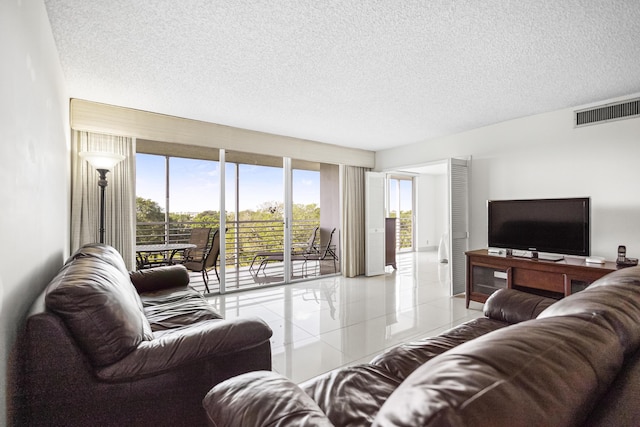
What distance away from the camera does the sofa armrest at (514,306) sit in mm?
1877

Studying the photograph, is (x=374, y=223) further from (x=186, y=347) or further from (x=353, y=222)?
(x=186, y=347)

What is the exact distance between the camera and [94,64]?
8.31 feet

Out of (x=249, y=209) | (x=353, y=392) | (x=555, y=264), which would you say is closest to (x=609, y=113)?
(x=555, y=264)

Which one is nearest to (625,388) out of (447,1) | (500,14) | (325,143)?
(447,1)

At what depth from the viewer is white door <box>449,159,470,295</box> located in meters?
4.30

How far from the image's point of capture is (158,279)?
283cm

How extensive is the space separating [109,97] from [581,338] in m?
4.06

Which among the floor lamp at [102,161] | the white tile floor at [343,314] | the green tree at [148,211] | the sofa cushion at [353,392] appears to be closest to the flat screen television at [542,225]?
the white tile floor at [343,314]

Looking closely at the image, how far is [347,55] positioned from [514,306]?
211cm

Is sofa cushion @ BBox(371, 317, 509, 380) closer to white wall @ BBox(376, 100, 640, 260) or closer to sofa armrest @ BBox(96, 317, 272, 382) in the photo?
sofa armrest @ BBox(96, 317, 272, 382)

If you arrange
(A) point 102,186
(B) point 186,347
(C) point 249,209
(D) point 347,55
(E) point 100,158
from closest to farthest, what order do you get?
(B) point 186,347
(D) point 347,55
(E) point 100,158
(A) point 102,186
(C) point 249,209

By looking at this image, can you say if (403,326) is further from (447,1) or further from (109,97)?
(109,97)

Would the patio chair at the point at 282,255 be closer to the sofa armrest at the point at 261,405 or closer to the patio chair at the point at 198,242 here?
the patio chair at the point at 198,242

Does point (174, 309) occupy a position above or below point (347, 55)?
below
